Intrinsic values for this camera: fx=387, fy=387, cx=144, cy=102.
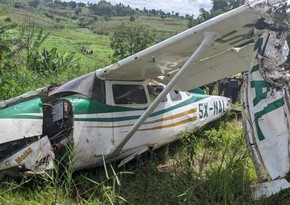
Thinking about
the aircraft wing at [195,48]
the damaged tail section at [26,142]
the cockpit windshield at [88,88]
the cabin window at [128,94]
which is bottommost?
the damaged tail section at [26,142]

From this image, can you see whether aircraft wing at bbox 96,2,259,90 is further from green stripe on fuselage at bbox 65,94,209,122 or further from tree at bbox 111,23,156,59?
tree at bbox 111,23,156,59

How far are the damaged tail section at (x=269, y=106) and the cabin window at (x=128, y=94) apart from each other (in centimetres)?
195

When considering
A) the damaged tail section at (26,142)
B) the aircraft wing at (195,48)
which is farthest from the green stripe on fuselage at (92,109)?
the aircraft wing at (195,48)

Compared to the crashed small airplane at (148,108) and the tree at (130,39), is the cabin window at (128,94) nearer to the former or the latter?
the crashed small airplane at (148,108)

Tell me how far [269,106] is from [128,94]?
240 cm

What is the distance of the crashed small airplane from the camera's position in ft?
15.5

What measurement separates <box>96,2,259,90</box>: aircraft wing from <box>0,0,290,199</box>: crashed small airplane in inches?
0.6

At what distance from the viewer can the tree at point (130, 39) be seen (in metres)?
31.1

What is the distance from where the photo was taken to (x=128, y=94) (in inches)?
250

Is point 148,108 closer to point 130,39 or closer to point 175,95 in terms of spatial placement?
point 175,95

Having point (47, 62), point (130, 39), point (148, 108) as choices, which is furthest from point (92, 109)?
point (130, 39)

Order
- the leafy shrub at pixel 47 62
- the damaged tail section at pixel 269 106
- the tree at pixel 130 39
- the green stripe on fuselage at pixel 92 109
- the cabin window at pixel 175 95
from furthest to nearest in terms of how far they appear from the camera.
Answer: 1. the tree at pixel 130 39
2. the leafy shrub at pixel 47 62
3. the cabin window at pixel 175 95
4. the green stripe on fuselage at pixel 92 109
5. the damaged tail section at pixel 269 106

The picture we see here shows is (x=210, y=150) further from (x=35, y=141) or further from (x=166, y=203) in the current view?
(x=35, y=141)

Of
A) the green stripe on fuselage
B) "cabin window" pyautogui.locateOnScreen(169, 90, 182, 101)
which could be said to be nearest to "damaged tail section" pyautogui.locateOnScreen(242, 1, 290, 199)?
the green stripe on fuselage
